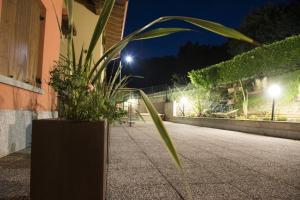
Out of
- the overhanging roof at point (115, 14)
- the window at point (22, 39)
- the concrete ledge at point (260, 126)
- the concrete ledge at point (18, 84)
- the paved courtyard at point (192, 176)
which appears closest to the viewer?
the paved courtyard at point (192, 176)

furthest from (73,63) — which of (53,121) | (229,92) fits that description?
(229,92)

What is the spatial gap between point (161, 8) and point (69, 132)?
2520 inches

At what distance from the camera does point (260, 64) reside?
1138 centimetres

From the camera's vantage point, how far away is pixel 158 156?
4.27 m

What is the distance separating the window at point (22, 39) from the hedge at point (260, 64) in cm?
586

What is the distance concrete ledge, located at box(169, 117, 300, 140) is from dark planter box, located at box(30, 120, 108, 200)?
6893 millimetres

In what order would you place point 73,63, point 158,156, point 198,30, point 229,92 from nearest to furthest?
point 198,30 < point 73,63 < point 158,156 < point 229,92

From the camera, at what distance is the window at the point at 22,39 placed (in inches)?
143

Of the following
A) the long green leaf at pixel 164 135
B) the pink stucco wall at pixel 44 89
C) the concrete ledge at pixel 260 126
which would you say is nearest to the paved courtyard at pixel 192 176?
the pink stucco wall at pixel 44 89

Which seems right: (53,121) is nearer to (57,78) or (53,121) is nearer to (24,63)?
(57,78)

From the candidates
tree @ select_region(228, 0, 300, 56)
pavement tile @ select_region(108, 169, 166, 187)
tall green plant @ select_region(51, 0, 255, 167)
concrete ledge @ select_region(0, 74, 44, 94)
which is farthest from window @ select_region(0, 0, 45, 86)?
tree @ select_region(228, 0, 300, 56)

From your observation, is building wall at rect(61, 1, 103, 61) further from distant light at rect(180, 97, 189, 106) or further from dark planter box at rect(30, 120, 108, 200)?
dark planter box at rect(30, 120, 108, 200)

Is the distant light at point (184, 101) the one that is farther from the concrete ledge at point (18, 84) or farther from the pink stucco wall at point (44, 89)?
the concrete ledge at point (18, 84)

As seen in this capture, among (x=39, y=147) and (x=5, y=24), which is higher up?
(x=5, y=24)
